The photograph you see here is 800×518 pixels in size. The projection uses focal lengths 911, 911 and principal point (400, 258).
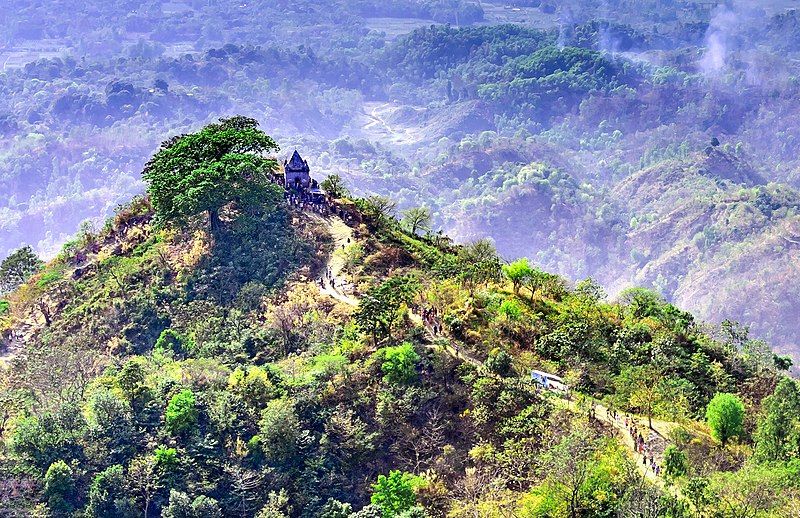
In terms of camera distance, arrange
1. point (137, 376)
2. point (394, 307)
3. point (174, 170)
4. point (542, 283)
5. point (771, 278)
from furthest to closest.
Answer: point (771, 278)
point (174, 170)
point (542, 283)
point (394, 307)
point (137, 376)

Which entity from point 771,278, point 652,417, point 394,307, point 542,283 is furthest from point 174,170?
point 771,278

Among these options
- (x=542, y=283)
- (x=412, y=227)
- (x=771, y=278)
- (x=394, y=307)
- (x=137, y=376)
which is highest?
(x=771, y=278)

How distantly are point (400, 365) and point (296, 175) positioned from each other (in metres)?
25.9

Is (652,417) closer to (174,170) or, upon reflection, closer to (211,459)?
(211,459)

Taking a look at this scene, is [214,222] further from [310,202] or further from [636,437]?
[636,437]

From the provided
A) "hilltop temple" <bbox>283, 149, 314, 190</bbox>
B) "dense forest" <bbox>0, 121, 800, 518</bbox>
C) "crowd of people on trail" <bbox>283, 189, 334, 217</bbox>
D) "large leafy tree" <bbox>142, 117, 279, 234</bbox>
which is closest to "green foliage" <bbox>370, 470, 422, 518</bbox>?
"dense forest" <bbox>0, 121, 800, 518</bbox>

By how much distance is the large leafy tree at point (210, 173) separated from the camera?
183 ft

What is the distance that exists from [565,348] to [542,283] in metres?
7.53

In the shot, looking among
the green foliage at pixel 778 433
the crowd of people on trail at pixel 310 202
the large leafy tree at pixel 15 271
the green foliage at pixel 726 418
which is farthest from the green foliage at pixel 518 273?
the large leafy tree at pixel 15 271

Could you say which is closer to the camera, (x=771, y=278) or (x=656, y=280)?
(x=771, y=278)

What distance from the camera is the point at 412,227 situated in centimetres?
6438

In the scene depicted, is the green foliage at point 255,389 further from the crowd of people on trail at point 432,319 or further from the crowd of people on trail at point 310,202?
the crowd of people on trail at point 310,202

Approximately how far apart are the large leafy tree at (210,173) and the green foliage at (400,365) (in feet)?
64.8

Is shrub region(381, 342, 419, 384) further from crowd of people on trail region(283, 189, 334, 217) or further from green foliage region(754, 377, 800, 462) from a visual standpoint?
crowd of people on trail region(283, 189, 334, 217)
